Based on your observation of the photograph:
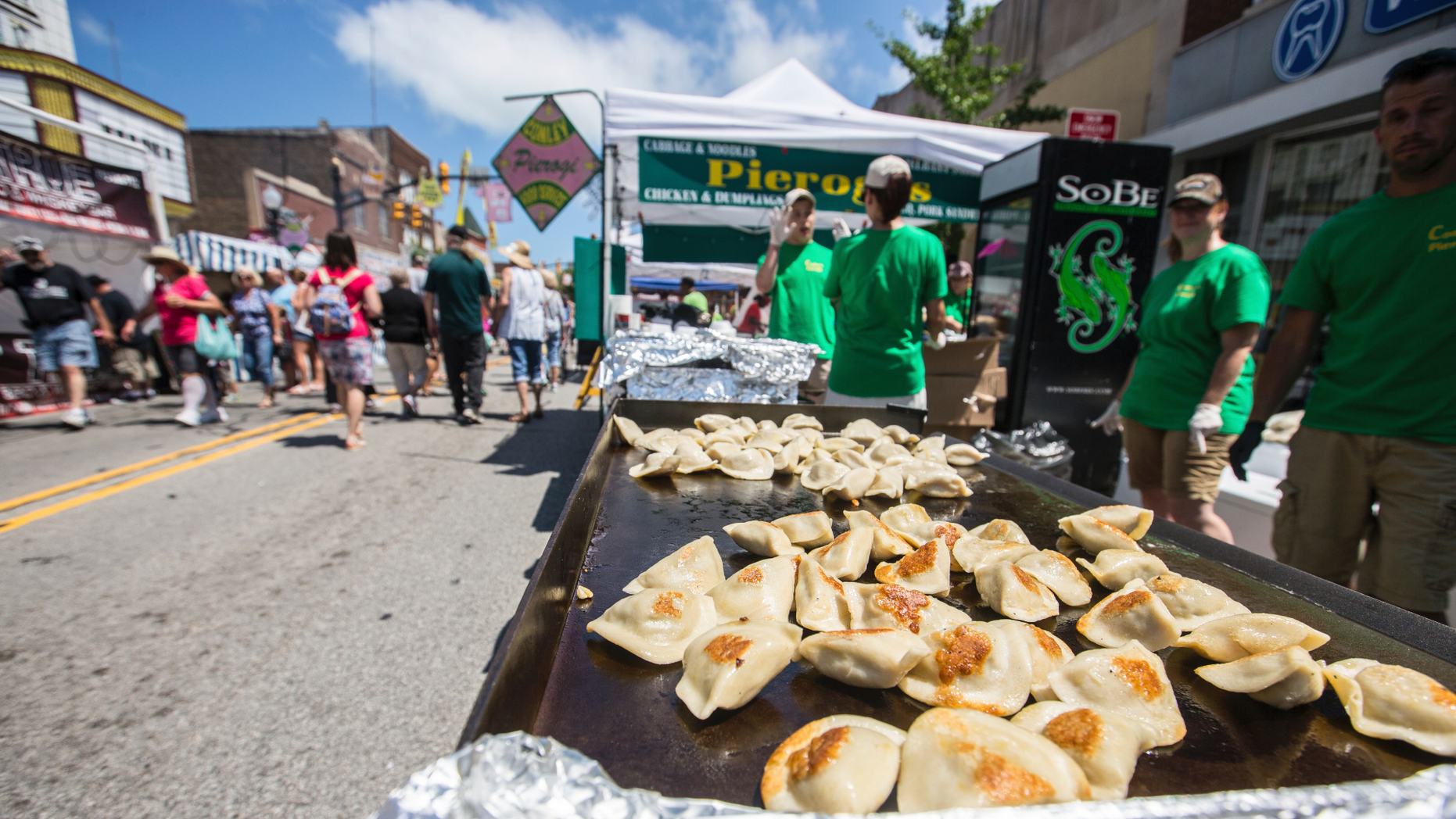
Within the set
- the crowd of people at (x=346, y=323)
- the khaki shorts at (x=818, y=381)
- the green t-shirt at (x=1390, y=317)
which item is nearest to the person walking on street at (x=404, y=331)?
the crowd of people at (x=346, y=323)

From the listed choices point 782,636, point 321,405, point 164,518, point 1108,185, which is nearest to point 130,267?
point 321,405

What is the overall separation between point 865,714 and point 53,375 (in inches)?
447

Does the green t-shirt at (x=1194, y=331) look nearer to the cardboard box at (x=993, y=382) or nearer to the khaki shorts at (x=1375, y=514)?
the khaki shorts at (x=1375, y=514)

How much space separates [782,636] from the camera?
958 mm

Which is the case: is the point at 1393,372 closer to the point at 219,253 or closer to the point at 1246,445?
the point at 1246,445

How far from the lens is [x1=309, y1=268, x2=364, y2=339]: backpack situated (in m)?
5.32

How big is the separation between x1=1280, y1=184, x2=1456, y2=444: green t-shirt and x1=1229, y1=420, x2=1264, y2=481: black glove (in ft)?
0.59

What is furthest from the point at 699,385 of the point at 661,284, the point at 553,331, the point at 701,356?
the point at 661,284

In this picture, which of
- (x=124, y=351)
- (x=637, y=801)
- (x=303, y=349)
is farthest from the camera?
(x=303, y=349)

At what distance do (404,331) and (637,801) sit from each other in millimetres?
7175

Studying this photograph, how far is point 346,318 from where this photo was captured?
5406 millimetres

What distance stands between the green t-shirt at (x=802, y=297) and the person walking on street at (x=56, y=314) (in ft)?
25.1

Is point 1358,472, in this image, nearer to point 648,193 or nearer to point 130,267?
point 648,193

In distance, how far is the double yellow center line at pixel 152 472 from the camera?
387 cm
